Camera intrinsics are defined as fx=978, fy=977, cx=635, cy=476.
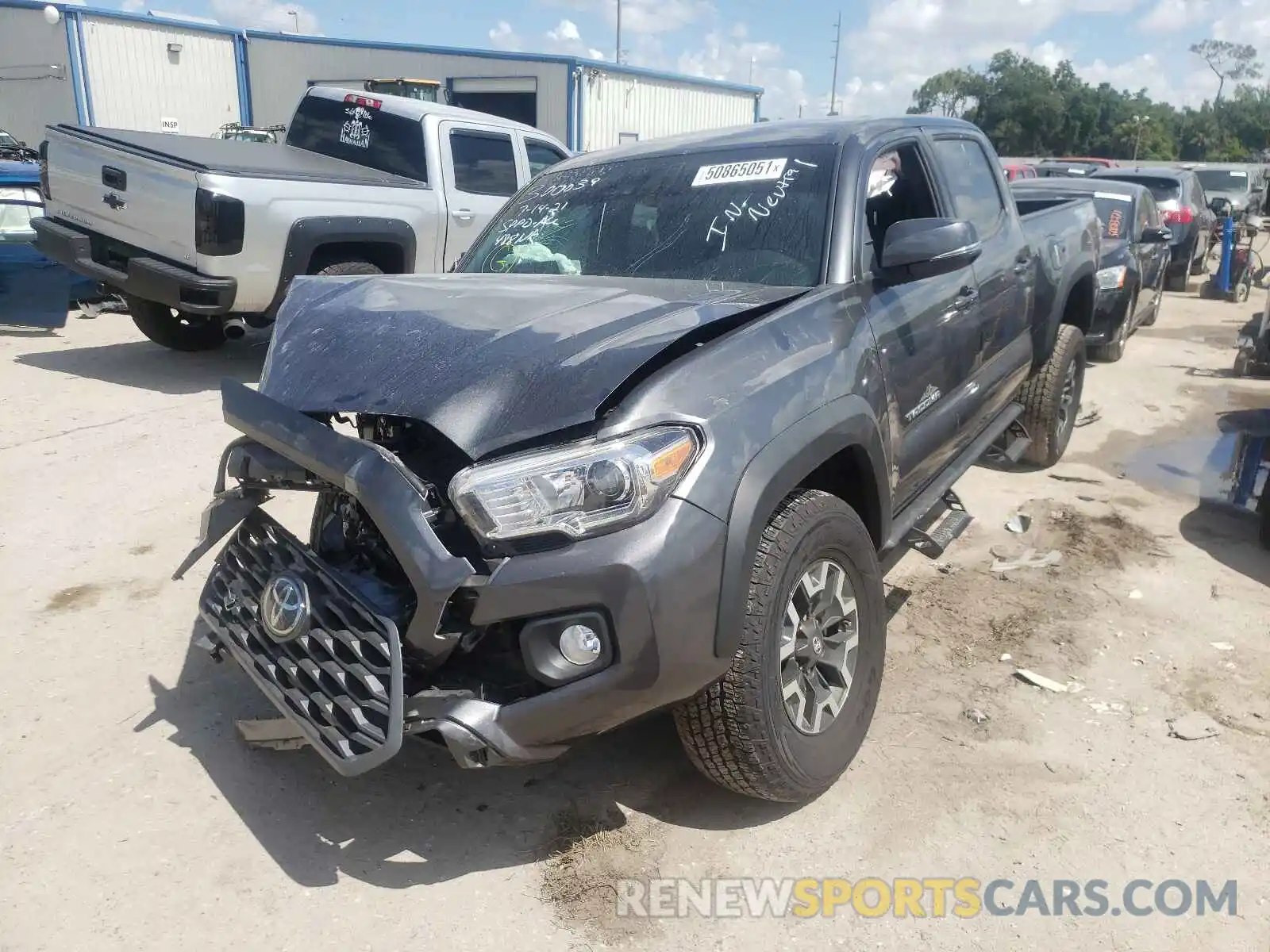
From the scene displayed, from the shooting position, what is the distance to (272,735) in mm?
2811

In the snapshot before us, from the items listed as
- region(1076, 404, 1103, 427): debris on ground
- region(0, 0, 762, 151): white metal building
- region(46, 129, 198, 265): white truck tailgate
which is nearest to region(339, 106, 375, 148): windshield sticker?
region(46, 129, 198, 265): white truck tailgate

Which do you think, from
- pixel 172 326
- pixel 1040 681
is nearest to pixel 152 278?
pixel 172 326

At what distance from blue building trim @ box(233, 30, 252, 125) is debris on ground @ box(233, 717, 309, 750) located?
2808 centimetres

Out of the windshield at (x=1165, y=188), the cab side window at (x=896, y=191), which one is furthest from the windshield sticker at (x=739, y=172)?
the windshield at (x=1165, y=188)

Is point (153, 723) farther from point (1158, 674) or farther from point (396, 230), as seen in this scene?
point (396, 230)

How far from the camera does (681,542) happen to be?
2.21m

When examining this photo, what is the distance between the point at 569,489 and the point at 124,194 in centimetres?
607

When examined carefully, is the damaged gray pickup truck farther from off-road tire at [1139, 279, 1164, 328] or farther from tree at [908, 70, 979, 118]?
tree at [908, 70, 979, 118]

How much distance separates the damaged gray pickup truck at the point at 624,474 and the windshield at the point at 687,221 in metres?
0.01

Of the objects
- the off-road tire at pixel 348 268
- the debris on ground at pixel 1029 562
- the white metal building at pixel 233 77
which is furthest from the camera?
the white metal building at pixel 233 77

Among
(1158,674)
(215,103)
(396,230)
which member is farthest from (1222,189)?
(215,103)

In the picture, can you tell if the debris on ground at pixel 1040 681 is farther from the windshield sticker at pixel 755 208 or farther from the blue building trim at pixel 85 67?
the blue building trim at pixel 85 67

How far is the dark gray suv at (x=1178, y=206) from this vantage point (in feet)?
41.8

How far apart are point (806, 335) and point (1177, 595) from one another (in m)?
2.54
